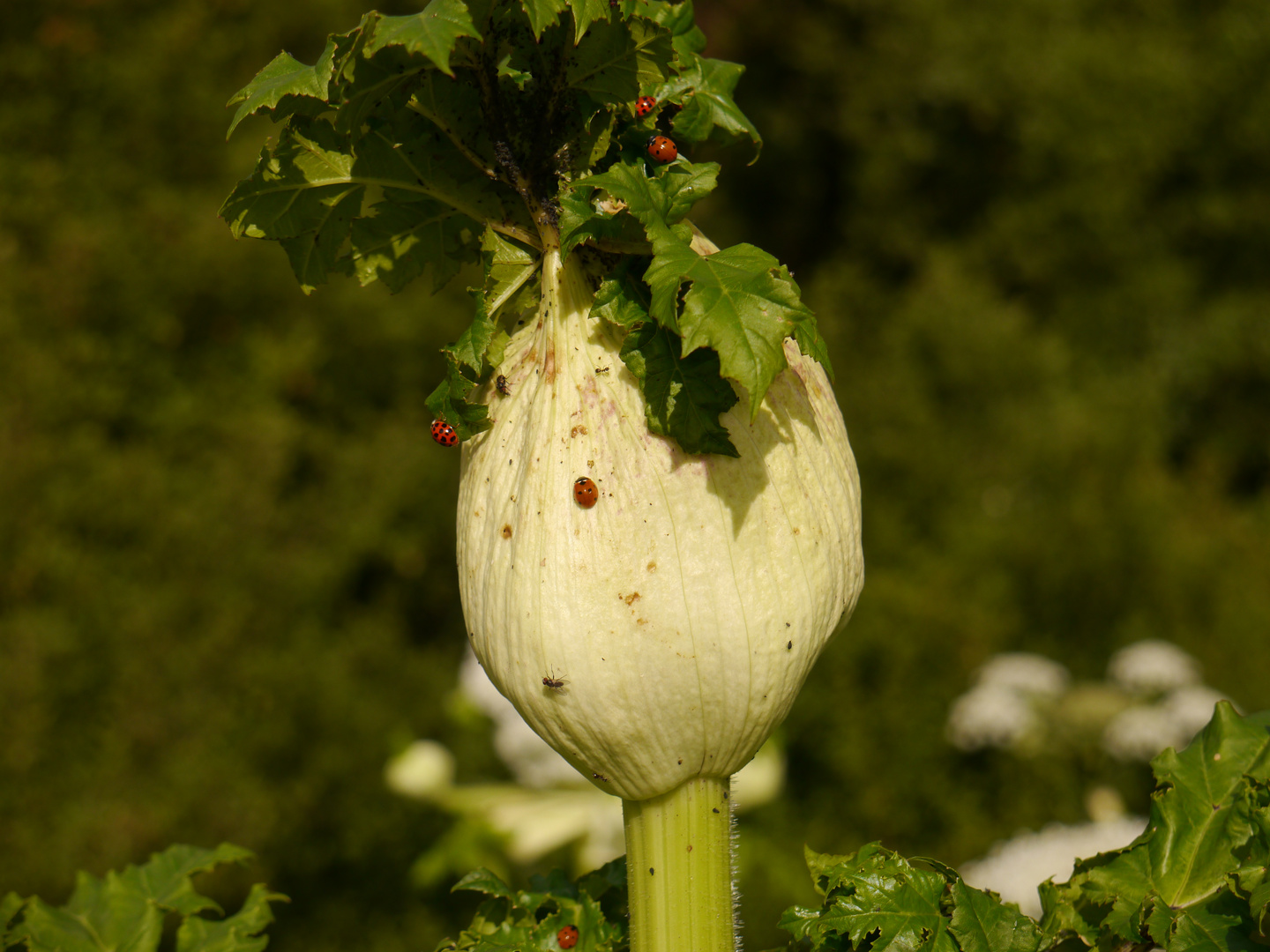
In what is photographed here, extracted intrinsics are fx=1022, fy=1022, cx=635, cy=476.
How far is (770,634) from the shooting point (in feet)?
2.81

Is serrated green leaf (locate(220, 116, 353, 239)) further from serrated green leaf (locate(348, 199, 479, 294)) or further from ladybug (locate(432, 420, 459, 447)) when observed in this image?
ladybug (locate(432, 420, 459, 447))

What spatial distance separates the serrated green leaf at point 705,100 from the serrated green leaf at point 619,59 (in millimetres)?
60

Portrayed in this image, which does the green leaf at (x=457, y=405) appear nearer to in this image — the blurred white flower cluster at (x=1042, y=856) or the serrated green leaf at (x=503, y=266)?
the serrated green leaf at (x=503, y=266)

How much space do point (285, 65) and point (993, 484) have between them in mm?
6134

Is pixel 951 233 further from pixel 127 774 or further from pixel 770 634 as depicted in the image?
pixel 770 634

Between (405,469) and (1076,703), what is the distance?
3.82 m

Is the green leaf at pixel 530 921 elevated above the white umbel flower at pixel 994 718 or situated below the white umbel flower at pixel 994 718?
below

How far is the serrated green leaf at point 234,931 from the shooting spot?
3.58 feet

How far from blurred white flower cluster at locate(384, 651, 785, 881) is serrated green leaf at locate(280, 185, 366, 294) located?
2.20 metres

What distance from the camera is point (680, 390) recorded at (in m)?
0.82

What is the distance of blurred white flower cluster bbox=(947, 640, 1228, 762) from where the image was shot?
11.8ft

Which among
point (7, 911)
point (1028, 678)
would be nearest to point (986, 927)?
point (7, 911)

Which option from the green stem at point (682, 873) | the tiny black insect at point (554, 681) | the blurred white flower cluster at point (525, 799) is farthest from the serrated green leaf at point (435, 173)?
the blurred white flower cluster at point (525, 799)

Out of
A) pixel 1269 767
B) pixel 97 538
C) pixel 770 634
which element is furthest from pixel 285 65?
pixel 97 538
